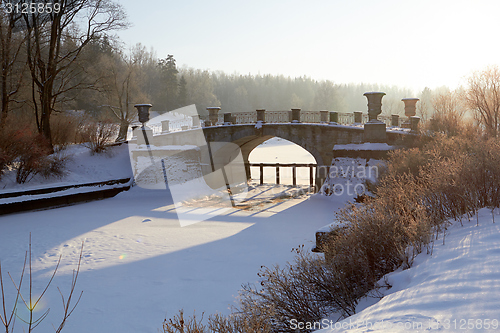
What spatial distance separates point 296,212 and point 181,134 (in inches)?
470

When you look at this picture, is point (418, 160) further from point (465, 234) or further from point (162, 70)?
point (162, 70)

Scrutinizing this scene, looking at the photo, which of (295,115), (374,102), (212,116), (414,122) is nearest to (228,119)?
(212,116)

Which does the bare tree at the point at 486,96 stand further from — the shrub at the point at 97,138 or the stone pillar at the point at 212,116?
the shrub at the point at 97,138

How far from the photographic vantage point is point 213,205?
705 inches

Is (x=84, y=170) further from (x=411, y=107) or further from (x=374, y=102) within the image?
(x=411, y=107)

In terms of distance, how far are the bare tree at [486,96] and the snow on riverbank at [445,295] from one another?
1954 centimetres

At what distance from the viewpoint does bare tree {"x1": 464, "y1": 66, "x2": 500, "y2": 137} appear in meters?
21.0

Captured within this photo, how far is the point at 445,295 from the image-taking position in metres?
3.41

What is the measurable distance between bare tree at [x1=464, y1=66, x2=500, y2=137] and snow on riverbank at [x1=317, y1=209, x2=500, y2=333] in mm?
19542

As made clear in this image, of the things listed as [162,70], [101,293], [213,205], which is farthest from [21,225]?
[162,70]

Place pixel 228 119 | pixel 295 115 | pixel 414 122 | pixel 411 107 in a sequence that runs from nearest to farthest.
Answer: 1. pixel 414 122
2. pixel 411 107
3. pixel 295 115
4. pixel 228 119

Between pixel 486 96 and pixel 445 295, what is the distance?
74.3ft

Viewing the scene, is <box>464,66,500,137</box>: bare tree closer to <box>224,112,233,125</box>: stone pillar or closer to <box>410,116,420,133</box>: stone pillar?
<box>410,116,420,133</box>: stone pillar

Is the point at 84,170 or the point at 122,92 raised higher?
the point at 122,92
